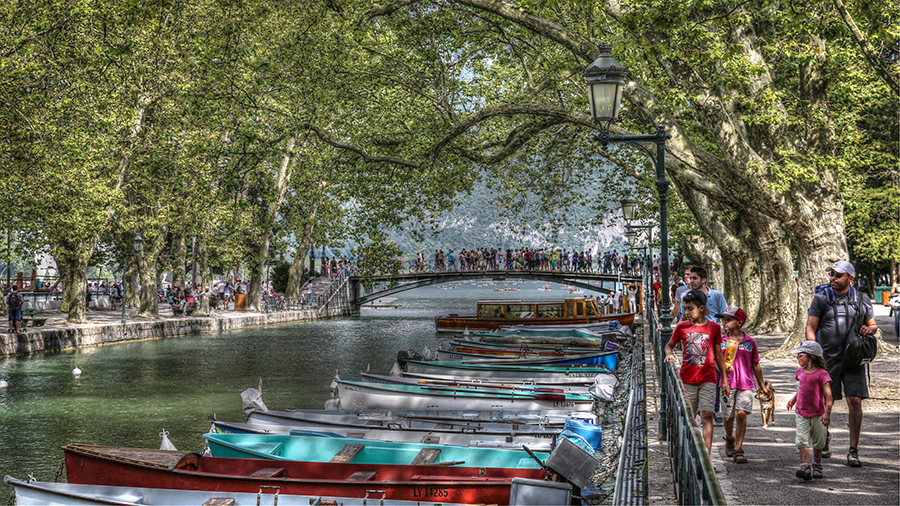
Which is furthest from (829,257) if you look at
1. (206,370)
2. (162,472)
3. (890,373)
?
(206,370)

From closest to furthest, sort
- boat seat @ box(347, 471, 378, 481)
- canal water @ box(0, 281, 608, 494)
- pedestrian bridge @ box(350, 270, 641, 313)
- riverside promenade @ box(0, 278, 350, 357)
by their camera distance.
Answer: boat seat @ box(347, 471, 378, 481), canal water @ box(0, 281, 608, 494), riverside promenade @ box(0, 278, 350, 357), pedestrian bridge @ box(350, 270, 641, 313)

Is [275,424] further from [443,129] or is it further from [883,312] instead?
[883,312]

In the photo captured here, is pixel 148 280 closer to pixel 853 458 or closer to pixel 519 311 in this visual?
pixel 519 311

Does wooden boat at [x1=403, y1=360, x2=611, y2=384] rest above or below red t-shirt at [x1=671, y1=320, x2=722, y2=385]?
below

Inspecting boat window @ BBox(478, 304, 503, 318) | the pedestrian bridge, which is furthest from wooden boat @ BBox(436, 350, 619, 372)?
the pedestrian bridge

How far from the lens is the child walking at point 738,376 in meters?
7.66

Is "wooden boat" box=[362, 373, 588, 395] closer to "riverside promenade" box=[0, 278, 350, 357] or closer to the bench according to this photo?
"riverside promenade" box=[0, 278, 350, 357]

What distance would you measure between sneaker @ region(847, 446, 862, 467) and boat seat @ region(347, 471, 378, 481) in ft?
15.6

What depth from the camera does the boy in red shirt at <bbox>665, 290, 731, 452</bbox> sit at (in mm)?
7262

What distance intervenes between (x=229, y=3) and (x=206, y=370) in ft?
36.8

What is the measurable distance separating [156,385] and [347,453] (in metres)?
12.4

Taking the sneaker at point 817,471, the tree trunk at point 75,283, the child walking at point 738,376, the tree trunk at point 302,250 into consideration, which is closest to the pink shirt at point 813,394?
the sneaker at point 817,471

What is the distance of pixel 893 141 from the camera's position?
3378 centimetres

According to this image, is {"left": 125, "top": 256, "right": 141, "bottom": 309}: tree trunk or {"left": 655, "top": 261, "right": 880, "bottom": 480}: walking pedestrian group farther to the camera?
{"left": 125, "top": 256, "right": 141, "bottom": 309}: tree trunk
